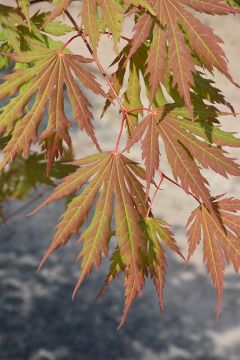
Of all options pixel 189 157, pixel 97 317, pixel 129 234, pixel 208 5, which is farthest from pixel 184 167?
pixel 97 317

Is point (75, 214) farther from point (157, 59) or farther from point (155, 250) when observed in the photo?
point (157, 59)

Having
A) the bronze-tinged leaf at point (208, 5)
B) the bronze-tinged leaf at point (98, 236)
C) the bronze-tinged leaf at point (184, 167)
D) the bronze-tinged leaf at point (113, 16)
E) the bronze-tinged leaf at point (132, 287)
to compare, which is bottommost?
the bronze-tinged leaf at point (132, 287)

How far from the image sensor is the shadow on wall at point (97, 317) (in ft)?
11.3

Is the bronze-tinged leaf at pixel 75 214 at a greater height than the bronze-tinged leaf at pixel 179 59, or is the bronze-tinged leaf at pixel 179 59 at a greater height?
the bronze-tinged leaf at pixel 179 59

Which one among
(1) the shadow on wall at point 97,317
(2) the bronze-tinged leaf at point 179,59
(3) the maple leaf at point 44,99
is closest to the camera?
(2) the bronze-tinged leaf at point 179,59

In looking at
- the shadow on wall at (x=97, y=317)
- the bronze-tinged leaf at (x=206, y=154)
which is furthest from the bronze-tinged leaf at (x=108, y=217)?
the shadow on wall at (x=97, y=317)

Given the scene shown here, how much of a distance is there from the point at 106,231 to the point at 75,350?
7.91 ft

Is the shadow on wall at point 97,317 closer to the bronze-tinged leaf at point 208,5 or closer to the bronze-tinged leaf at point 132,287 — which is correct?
the bronze-tinged leaf at point 132,287

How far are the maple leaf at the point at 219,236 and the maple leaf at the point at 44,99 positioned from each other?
0.32 meters

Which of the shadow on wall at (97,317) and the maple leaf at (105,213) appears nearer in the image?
the maple leaf at (105,213)

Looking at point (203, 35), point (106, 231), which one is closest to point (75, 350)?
point (106, 231)

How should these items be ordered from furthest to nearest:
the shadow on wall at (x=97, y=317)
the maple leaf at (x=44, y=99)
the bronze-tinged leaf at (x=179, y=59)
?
the shadow on wall at (x=97, y=317)
the maple leaf at (x=44, y=99)
the bronze-tinged leaf at (x=179, y=59)

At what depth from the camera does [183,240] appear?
4211 millimetres

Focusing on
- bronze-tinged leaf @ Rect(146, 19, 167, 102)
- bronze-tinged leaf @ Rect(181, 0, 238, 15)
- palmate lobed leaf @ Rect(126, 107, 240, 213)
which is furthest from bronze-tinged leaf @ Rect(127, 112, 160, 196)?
bronze-tinged leaf @ Rect(181, 0, 238, 15)
